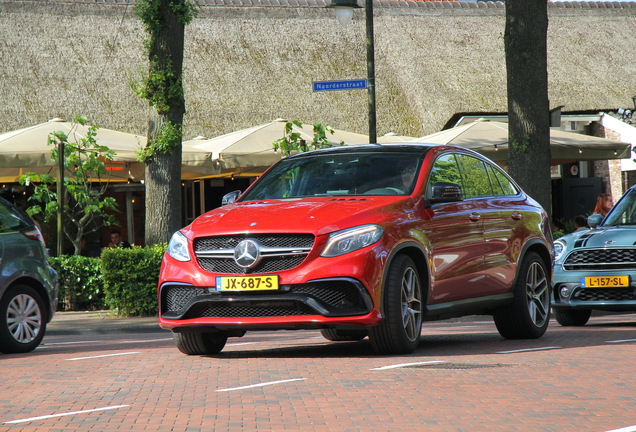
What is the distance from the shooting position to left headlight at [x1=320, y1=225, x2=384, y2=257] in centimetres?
801

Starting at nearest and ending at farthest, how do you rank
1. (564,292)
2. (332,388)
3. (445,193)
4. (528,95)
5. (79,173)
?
(332,388), (445,193), (564,292), (528,95), (79,173)

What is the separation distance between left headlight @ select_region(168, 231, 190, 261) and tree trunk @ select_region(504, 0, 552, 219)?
8.49 meters

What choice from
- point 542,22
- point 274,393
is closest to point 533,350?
point 274,393

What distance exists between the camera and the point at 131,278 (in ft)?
47.1

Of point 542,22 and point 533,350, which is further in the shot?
point 542,22

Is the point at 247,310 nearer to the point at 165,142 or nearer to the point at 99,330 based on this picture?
the point at 99,330

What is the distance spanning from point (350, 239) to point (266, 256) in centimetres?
68

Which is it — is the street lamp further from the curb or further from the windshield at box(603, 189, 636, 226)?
the curb

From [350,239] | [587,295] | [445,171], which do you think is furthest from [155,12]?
[350,239]

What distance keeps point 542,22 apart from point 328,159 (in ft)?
24.3

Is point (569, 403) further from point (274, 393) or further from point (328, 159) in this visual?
point (328, 159)

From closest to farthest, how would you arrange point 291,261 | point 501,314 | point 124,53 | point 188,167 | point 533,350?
point 291,261 → point 533,350 → point 501,314 → point 188,167 → point 124,53

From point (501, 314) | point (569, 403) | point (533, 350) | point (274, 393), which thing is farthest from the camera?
point (501, 314)

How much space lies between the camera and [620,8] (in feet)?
120
